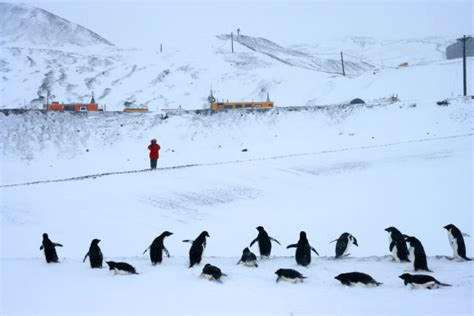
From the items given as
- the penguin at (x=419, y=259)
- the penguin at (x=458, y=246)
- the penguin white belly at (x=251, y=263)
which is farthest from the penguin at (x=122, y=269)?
the penguin at (x=458, y=246)

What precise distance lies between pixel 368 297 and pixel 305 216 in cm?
832

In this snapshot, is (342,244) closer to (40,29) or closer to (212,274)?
(212,274)

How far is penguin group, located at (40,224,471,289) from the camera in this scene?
6.98 metres

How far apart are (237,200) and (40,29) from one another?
459ft

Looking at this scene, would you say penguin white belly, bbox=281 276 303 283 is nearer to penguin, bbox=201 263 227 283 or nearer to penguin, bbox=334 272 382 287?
penguin, bbox=334 272 382 287

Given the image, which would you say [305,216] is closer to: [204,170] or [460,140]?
[204,170]

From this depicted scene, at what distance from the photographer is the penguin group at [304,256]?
6.98 meters

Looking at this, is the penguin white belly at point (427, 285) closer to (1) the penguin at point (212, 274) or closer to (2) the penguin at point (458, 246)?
(2) the penguin at point (458, 246)

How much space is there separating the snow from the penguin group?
19 centimetres

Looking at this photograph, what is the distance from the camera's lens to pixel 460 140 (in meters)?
25.7

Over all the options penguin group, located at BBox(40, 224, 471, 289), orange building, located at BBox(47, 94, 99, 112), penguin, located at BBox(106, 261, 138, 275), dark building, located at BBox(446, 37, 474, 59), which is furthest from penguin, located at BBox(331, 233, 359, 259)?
dark building, located at BBox(446, 37, 474, 59)

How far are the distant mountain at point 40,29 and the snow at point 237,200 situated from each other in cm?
10215

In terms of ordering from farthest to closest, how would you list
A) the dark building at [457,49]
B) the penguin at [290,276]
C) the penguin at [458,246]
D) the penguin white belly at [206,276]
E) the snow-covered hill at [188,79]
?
1. the dark building at [457,49]
2. the snow-covered hill at [188,79]
3. the penguin at [458,246]
4. the penguin white belly at [206,276]
5. the penguin at [290,276]

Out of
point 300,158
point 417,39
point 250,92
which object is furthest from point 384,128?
point 417,39
